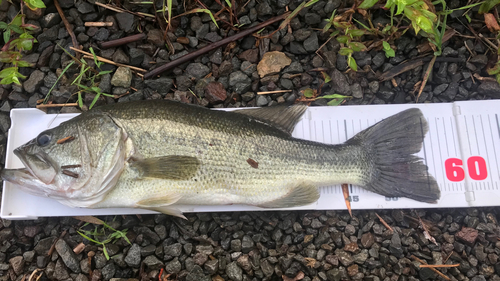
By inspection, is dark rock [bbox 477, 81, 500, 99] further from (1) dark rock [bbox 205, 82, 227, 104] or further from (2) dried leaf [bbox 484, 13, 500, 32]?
(1) dark rock [bbox 205, 82, 227, 104]

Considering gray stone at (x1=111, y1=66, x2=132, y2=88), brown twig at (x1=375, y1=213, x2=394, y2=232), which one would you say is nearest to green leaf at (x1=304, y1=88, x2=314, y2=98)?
brown twig at (x1=375, y1=213, x2=394, y2=232)

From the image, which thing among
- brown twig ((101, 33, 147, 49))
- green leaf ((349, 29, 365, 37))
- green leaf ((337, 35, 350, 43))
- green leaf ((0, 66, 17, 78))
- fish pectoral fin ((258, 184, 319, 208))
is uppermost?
brown twig ((101, 33, 147, 49))

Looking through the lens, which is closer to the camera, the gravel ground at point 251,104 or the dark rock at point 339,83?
the gravel ground at point 251,104

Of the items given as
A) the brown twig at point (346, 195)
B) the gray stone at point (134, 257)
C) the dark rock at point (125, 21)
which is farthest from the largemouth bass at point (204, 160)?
the dark rock at point (125, 21)

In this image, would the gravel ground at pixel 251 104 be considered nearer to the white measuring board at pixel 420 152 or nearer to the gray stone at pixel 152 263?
the gray stone at pixel 152 263

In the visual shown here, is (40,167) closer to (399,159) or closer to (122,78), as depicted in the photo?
(122,78)

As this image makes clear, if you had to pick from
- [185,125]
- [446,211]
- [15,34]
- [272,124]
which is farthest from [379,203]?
[15,34]
